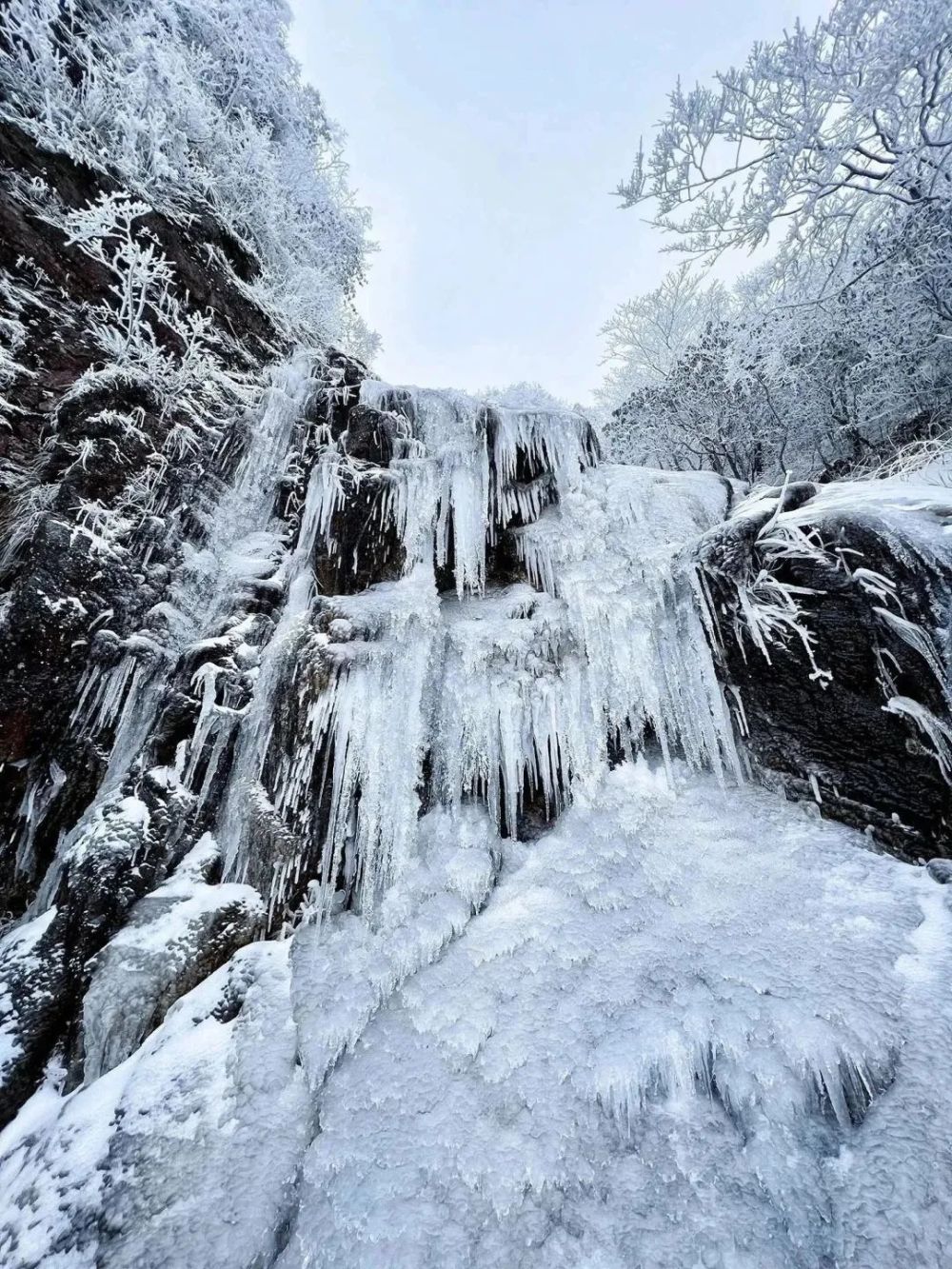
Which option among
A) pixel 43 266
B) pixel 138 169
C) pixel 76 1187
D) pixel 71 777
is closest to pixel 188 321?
pixel 43 266

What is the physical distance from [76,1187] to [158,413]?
5.46m

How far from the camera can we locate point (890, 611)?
2.79 meters

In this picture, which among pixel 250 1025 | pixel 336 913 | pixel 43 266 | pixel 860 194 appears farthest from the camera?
pixel 860 194

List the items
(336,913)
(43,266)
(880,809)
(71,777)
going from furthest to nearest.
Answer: (43,266) → (71,777) → (336,913) → (880,809)

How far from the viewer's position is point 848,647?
2.92 m

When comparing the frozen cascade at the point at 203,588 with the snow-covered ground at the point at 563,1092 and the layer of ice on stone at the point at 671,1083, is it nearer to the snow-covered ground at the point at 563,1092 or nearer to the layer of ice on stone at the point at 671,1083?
the snow-covered ground at the point at 563,1092

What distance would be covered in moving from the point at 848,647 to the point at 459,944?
2818mm

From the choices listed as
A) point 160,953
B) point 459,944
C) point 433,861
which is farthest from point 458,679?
A: point 160,953

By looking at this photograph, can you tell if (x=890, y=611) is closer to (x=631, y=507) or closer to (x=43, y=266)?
(x=631, y=507)

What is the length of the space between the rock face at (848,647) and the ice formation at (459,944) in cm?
21

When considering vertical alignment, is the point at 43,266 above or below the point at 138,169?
below

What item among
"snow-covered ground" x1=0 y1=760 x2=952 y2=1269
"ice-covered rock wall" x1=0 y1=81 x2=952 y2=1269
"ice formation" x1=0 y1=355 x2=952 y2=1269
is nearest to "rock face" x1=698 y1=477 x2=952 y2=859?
"ice-covered rock wall" x1=0 y1=81 x2=952 y2=1269

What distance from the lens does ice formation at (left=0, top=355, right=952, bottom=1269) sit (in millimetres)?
1885

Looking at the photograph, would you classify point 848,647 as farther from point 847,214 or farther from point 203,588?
point 847,214
